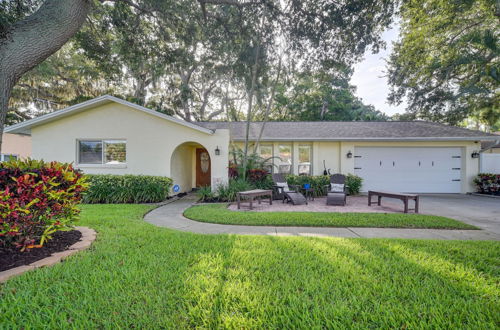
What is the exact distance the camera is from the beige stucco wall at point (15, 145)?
15.6m

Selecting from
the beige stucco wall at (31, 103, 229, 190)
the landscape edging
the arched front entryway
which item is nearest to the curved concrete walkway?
the landscape edging

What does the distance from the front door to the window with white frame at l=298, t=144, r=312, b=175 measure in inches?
218

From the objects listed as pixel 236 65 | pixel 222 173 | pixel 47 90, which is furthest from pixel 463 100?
pixel 47 90

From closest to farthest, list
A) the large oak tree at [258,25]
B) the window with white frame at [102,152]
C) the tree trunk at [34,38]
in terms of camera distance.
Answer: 1. the tree trunk at [34,38]
2. the large oak tree at [258,25]
3. the window with white frame at [102,152]

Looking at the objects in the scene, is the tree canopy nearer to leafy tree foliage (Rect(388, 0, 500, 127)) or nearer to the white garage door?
leafy tree foliage (Rect(388, 0, 500, 127))

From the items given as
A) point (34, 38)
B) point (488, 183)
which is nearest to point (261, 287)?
point (34, 38)

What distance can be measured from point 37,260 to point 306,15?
9392mm

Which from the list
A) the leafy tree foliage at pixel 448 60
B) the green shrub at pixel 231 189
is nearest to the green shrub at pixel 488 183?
the leafy tree foliage at pixel 448 60

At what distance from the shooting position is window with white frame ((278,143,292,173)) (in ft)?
39.3

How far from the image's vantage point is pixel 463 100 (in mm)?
15477

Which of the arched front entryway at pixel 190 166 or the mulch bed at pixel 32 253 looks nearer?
the mulch bed at pixel 32 253

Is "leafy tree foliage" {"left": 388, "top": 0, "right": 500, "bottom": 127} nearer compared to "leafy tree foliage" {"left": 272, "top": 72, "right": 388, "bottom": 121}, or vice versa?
"leafy tree foliage" {"left": 388, "top": 0, "right": 500, "bottom": 127}

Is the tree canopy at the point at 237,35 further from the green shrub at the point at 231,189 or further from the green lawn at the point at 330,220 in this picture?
the green lawn at the point at 330,220

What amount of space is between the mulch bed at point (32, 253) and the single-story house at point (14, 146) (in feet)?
59.4
